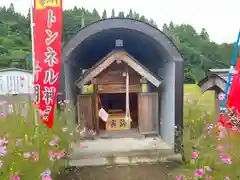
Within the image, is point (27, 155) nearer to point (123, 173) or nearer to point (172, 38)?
point (123, 173)

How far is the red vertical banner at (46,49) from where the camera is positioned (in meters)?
5.34

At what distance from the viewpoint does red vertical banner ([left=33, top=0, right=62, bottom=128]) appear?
5.34 metres

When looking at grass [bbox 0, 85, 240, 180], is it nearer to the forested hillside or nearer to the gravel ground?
the gravel ground

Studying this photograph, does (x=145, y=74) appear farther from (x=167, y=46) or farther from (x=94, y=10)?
(x=94, y=10)

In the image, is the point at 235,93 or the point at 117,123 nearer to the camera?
the point at 235,93

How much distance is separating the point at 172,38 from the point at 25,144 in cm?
4182

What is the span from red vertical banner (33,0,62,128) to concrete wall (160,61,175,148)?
386 centimetres

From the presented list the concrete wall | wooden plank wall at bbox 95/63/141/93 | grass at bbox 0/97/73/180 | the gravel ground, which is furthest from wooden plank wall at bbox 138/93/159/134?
grass at bbox 0/97/73/180

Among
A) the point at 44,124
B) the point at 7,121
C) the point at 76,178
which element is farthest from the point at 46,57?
the point at 76,178

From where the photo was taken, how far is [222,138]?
11.6ft

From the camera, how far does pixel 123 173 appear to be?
6.14m

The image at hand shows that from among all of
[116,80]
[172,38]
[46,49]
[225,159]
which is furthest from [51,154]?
[172,38]

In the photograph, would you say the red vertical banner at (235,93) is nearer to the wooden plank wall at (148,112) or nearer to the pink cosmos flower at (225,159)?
the pink cosmos flower at (225,159)

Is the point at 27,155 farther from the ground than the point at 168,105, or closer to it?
closer to it
